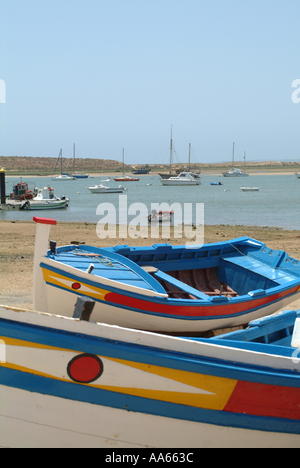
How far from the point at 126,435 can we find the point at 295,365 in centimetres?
152

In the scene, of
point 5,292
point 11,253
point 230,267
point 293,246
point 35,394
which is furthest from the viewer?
point 293,246

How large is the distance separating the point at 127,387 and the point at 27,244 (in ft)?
43.1

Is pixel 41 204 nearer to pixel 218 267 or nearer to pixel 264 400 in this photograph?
pixel 218 267

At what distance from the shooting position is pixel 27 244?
15.2 meters

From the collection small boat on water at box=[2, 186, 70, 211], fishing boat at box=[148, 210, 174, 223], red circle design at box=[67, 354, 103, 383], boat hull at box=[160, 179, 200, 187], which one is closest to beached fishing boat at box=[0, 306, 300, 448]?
red circle design at box=[67, 354, 103, 383]

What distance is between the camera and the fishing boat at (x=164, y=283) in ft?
17.2

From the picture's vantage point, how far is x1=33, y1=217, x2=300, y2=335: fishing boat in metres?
5.23

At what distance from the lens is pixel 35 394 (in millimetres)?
2916

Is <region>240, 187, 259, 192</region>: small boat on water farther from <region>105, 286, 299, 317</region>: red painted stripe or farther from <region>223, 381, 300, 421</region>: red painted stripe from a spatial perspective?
<region>223, 381, 300, 421</region>: red painted stripe

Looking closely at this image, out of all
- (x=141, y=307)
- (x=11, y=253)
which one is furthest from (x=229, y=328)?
(x=11, y=253)

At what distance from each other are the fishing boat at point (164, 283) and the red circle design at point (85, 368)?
2.22 metres

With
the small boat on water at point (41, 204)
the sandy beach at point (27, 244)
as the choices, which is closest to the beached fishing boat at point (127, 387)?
the sandy beach at point (27, 244)

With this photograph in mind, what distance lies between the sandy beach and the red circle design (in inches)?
217
